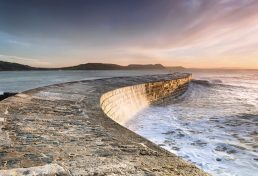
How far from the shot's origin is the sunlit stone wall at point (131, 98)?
28.0 ft

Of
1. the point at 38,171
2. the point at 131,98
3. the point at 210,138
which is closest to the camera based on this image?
the point at 38,171

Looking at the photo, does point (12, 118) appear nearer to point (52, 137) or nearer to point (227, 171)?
point (52, 137)

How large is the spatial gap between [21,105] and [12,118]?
1229mm

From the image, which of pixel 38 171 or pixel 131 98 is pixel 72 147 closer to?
pixel 38 171

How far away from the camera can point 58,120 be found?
4.38 metres

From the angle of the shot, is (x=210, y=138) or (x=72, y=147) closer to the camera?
(x=72, y=147)

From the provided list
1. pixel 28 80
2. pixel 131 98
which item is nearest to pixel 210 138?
pixel 131 98

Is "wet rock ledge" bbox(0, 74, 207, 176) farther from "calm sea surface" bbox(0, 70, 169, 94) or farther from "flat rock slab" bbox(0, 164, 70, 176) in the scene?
"calm sea surface" bbox(0, 70, 169, 94)

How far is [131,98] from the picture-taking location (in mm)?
12094

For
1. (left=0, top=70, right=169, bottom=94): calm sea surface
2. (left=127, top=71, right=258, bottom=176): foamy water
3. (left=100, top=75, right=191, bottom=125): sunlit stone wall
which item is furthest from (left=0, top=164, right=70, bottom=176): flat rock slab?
(left=0, top=70, right=169, bottom=94): calm sea surface

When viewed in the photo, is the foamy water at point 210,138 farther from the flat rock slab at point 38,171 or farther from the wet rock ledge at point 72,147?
the flat rock slab at point 38,171

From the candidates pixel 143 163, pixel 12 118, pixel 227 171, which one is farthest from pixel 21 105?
pixel 227 171

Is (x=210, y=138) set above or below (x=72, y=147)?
below

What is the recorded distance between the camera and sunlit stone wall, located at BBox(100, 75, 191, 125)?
8.53m
